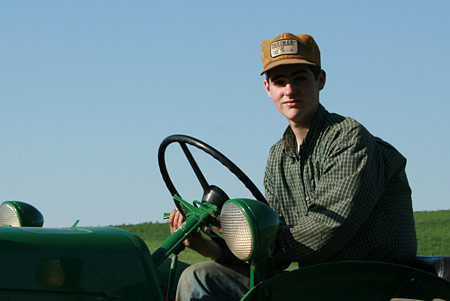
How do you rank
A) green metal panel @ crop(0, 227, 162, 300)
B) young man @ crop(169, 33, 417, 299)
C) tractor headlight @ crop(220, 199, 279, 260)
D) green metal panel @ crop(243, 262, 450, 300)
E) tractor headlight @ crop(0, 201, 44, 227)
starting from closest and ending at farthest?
green metal panel @ crop(0, 227, 162, 300)
tractor headlight @ crop(220, 199, 279, 260)
green metal panel @ crop(243, 262, 450, 300)
young man @ crop(169, 33, 417, 299)
tractor headlight @ crop(0, 201, 44, 227)

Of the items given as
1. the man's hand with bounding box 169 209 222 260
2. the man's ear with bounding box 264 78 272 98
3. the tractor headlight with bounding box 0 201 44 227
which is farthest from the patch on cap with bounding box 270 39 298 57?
the tractor headlight with bounding box 0 201 44 227

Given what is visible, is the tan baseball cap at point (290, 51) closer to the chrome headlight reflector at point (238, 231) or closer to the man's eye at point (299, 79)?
the man's eye at point (299, 79)

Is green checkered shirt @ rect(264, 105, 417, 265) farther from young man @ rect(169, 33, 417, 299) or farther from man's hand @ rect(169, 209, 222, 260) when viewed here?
man's hand @ rect(169, 209, 222, 260)

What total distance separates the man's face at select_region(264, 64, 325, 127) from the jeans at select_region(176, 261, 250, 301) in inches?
34.3

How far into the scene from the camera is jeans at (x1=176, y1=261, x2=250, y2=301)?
2941mm

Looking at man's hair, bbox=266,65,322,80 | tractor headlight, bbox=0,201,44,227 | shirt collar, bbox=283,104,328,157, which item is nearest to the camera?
tractor headlight, bbox=0,201,44,227

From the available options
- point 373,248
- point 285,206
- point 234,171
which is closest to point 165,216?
point 234,171

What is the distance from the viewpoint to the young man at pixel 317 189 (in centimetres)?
305

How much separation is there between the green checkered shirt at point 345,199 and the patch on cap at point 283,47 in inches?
13.9

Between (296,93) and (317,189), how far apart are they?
0.62 meters

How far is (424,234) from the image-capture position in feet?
52.4

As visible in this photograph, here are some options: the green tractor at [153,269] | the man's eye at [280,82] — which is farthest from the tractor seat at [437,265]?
the man's eye at [280,82]

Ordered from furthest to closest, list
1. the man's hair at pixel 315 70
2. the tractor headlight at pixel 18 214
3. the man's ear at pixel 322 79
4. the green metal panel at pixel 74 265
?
the man's ear at pixel 322 79, the man's hair at pixel 315 70, the tractor headlight at pixel 18 214, the green metal panel at pixel 74 265

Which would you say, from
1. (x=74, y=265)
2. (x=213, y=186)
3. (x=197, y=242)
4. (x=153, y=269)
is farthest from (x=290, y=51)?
(x=74, y=265)
